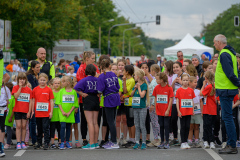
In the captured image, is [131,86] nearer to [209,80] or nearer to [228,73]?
[209,80]

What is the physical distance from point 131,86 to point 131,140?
1.22 meters

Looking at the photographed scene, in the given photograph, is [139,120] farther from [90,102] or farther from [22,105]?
[22,105]

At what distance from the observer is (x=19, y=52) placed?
33.0 meters

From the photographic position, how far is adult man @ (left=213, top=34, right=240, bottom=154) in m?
8.29

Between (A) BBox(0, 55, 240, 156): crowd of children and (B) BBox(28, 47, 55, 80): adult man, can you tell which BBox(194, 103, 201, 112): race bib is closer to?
(A) BBox(0, 55, 240, 156): crowd of children

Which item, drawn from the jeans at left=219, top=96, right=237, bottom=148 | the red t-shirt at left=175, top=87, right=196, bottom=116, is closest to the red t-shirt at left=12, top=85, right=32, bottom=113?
the red t-shirt at left=175, top=87, right=196, bottom=116

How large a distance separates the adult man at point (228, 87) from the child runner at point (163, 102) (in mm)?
1177

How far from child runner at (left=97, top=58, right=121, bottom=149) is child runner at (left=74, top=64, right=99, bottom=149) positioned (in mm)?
180

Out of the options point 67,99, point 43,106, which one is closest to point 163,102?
point 67,99

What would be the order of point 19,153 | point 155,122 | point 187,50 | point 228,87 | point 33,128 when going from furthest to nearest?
1. point 187,50
2. point 155,122
3. point 33,128
4. point 19,153
5. point 228,87

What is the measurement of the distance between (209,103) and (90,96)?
2561mm

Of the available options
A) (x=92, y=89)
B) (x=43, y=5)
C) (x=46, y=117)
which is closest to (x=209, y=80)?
(x=92, y=89)

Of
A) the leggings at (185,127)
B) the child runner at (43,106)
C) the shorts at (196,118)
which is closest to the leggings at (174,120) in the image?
the shorts at (196,118)

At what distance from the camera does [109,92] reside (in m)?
9.34
